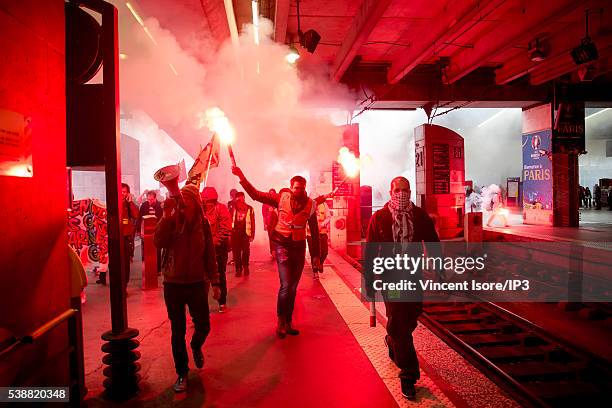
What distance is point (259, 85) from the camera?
10211mm

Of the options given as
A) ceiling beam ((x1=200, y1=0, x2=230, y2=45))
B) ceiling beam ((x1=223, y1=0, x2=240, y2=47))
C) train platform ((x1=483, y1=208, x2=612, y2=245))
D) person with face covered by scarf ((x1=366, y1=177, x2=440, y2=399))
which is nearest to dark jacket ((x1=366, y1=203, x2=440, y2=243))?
person with face covered by scarf ((x1=366, y1=177, x2=440, y2=399))

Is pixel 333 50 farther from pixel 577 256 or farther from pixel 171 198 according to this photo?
pixel 171 198

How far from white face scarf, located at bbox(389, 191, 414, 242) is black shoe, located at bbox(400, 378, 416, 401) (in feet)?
4.03

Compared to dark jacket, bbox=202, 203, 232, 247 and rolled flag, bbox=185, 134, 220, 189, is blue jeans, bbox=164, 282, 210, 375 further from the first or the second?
dark jacket, bbox=202, 203, 232, 247

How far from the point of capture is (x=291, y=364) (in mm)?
4266

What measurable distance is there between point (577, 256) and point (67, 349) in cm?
914

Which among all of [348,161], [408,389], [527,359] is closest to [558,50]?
[348,161]

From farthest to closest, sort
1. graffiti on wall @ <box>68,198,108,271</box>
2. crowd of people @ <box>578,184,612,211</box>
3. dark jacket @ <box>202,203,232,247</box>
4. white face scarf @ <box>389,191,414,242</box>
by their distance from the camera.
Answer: crowd of people @ <box>578,184,612,211</box>
graffiti on wall @ <box>68,198,108,271</box>
dark jacket @ <box>202,203,232,247</box>
white face scarf @ <box>389,191,414,242</box>

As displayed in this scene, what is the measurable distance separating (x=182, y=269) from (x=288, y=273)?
173 cm

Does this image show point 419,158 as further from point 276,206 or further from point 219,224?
point 276,206

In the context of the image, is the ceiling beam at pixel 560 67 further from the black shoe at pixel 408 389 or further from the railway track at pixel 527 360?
the black shoe at pixel 408 389

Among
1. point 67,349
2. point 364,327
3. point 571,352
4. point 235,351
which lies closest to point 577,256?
point 571,352

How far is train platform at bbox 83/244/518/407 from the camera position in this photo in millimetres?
3545

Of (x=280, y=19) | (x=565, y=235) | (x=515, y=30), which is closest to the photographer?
(x=280, y=19)
